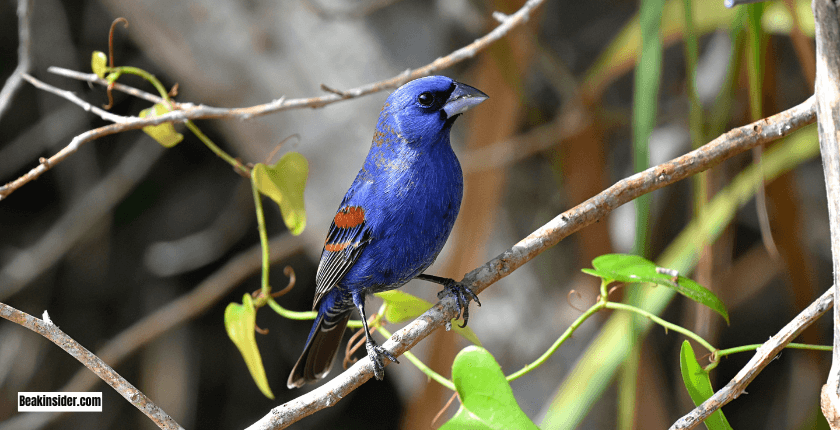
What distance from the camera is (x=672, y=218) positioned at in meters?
3.16

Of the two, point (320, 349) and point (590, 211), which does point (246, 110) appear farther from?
point (590, 211)

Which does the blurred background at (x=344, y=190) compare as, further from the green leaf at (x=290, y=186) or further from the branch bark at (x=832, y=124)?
the branch bark at (x=832, y=124)

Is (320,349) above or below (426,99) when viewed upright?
below

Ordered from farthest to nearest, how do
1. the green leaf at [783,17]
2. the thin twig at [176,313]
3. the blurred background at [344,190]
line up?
the thin twig at [176,313], the blurred background at [344,190], the green leaf at [783,17]

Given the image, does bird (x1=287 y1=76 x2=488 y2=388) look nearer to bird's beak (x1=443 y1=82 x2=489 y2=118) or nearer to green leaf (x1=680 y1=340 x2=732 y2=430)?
bird's beak (x1=443 y1=82 x2=489 y2=118)

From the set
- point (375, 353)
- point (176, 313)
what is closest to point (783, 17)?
point (375, 353)

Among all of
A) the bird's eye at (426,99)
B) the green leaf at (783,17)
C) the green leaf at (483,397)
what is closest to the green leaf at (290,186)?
the bird's eye at (426,99)

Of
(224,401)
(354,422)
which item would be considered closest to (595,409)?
(354,422)

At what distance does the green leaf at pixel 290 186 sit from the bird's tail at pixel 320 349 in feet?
1.19

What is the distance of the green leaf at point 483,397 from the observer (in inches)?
40.5

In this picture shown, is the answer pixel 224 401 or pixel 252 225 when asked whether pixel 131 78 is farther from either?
pixel 224 401

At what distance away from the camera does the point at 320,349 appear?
180 centimetres

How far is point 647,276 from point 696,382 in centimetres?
21

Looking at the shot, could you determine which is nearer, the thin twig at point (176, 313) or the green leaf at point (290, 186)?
the green leaf at point (290, 186)
